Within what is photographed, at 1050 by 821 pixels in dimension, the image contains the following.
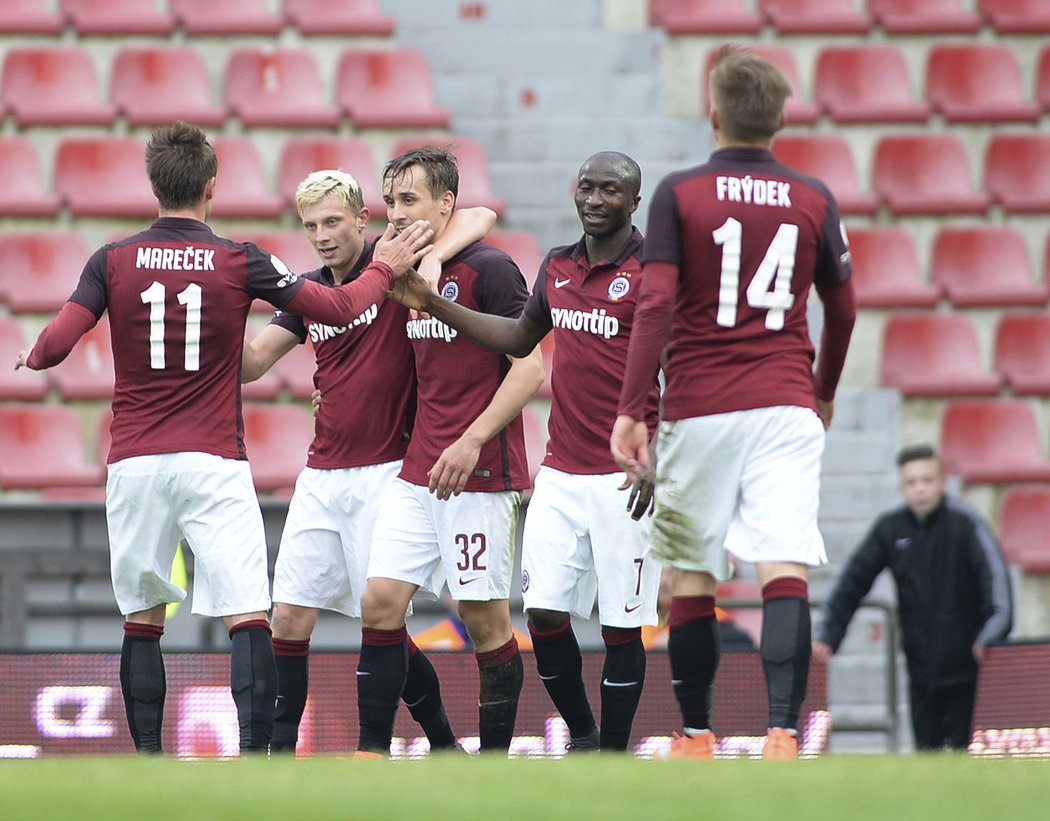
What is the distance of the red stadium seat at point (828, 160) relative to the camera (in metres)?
11.6

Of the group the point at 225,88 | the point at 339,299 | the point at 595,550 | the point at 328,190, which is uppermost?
the point at 225,88

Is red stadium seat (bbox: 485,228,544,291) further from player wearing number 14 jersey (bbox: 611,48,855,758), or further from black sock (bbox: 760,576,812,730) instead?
black sock (bbox: 760,576,812,730)

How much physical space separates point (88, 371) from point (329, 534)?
191 inches

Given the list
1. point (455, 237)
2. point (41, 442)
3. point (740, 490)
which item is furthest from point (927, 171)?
point (740, 490)

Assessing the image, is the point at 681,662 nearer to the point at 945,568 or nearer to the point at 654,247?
the point at 654,247

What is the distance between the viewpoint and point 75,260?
10812 mm

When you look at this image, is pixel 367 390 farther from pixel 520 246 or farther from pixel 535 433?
pixel 520 246

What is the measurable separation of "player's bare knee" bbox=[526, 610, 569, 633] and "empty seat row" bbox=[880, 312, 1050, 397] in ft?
18.5

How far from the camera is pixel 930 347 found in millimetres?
11266

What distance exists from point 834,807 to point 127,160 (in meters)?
8.95

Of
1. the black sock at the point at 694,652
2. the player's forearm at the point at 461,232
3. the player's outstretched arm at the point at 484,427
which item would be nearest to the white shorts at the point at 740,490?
the black sock at the point at 694,652

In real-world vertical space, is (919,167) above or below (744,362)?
above

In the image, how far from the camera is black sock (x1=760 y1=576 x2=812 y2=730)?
4.74m

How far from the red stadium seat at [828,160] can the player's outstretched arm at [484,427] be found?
20.5 ft
